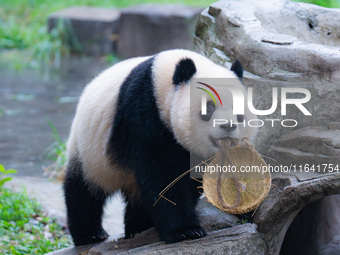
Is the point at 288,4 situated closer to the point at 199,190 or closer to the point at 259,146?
the point at 259,146

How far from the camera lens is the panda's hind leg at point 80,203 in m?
4.12

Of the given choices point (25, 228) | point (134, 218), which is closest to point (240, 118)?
point (134, 218)

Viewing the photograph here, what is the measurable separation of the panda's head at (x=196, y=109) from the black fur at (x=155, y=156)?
0.12 ft

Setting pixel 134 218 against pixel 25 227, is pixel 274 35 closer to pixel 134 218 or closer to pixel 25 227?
pixel 134 218

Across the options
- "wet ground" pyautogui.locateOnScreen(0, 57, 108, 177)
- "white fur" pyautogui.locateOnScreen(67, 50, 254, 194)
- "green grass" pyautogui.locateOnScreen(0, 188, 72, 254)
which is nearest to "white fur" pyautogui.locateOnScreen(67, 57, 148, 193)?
"white fur" pyautogui.locateOnScreen(67, 50, 254, 194)

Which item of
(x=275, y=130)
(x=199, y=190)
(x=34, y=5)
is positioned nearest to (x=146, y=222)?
(x=199, y=190)

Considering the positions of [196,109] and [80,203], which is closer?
[196,109]

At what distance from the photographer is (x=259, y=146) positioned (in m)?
3.89

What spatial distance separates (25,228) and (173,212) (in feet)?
6.25

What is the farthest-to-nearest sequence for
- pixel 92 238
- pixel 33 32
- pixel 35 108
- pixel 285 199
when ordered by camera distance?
1. pixel 33 32
2. pixel 35 108
3. pixel 92 238
4. pixel 285 199

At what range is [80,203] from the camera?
413 centimetres

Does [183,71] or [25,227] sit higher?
[183,71]

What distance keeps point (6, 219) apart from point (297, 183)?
2.86m

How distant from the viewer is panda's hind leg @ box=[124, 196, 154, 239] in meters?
4.28
